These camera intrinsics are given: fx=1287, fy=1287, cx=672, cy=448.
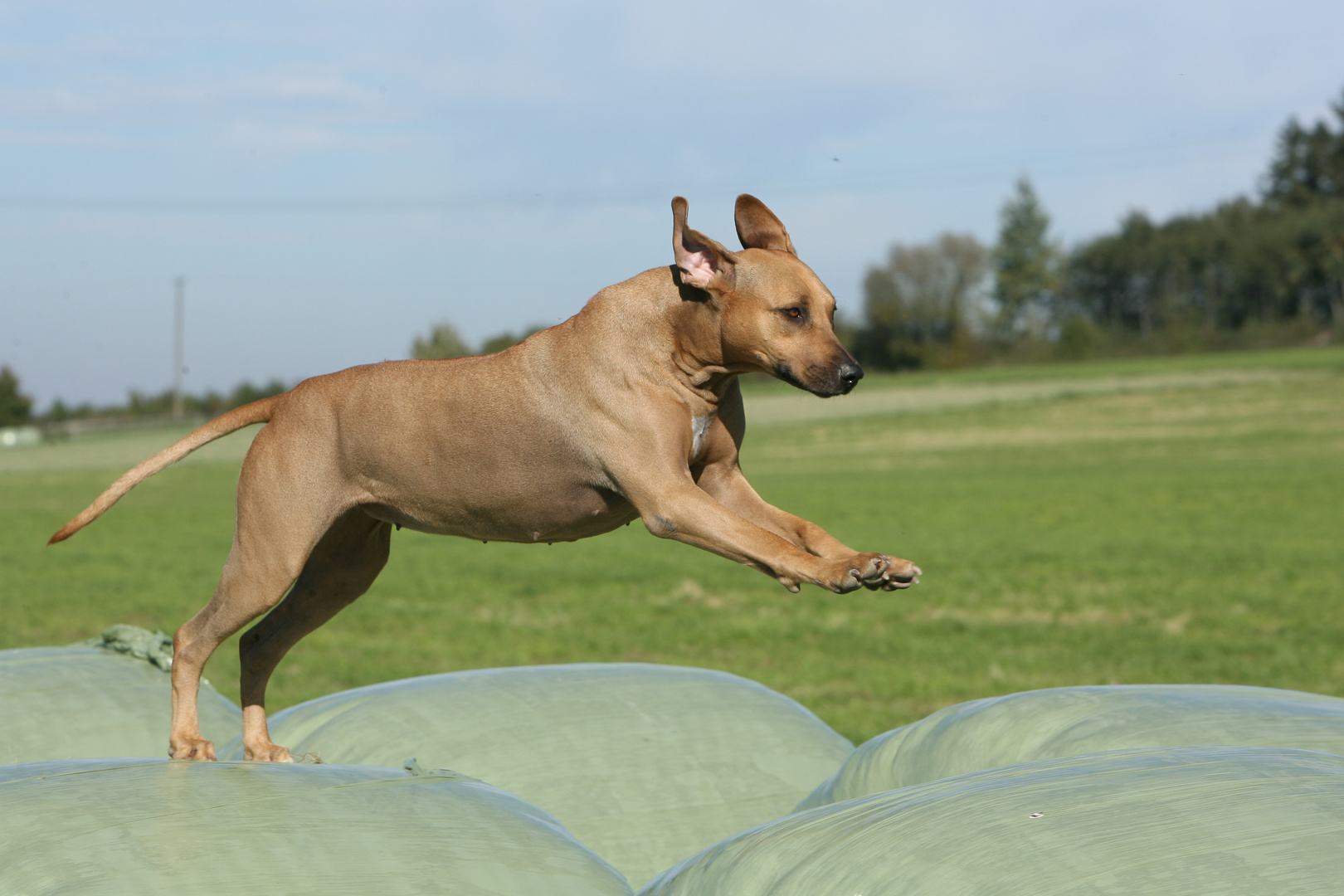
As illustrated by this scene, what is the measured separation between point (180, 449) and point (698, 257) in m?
1.94

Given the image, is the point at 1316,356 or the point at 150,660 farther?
the point at 1316,356

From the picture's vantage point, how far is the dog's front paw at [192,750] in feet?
13.0

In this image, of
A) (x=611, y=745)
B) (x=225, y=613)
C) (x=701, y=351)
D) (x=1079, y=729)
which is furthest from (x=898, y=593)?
(x=701, y=351)

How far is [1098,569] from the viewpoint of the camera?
21281 mm

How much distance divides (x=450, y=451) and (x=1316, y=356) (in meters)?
85.2

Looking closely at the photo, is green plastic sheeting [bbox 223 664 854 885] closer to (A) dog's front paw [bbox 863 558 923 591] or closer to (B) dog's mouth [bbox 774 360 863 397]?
(A) dog's front paw [bbox 863 558 923 591]

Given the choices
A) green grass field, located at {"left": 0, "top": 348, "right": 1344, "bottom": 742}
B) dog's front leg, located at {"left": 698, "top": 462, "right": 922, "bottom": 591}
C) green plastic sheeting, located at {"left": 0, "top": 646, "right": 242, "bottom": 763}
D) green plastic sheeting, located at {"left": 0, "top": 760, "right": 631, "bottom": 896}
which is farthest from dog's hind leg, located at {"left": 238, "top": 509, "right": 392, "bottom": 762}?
green plastic sheeting, located at {"left": 0, "top": 646, "right": 242, "bottom": 763}

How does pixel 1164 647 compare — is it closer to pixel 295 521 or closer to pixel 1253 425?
pixel 295 521

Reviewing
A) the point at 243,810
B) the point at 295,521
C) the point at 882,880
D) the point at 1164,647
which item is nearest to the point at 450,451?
the point at 295,521

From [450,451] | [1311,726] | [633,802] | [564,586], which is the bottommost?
[564,586]

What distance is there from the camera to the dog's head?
Result: 9.27 feet

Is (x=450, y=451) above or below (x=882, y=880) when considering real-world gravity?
above

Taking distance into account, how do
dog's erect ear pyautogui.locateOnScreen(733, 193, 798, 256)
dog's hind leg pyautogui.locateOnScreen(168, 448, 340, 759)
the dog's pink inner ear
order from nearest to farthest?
1. the dog's pink inner ear
2. dog's erect ear pyautogui.locateOnScreen(733, 193, 798, 256)
3. dog's hind leg pyautogui.locateOnScreen(168, 448, 340, 759)

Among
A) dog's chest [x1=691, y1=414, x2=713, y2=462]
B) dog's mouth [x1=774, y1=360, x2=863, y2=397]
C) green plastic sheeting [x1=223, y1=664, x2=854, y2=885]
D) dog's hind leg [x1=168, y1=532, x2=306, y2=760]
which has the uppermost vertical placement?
dog's mouth [x1=774, y1=360, x2=863, y2=397]
